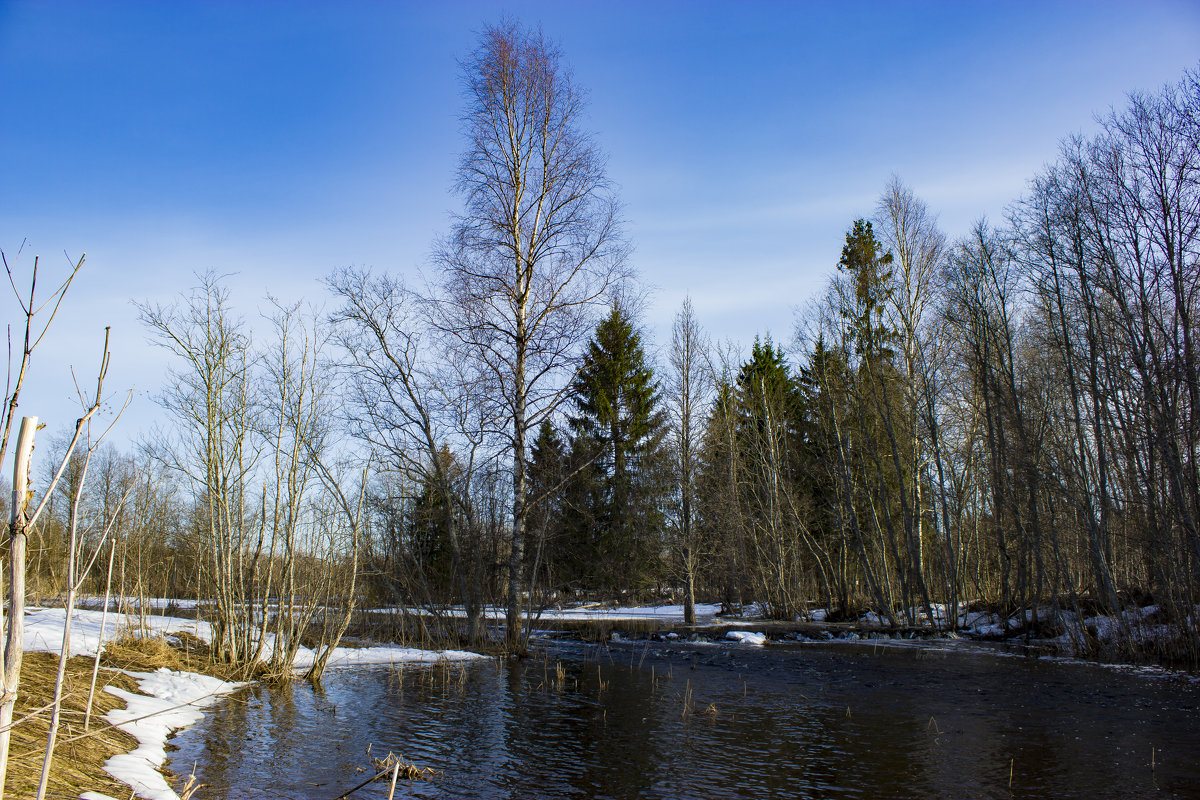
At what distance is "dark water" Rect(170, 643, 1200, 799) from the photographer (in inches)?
274

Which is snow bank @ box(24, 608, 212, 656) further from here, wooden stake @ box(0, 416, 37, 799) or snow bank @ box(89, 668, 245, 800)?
wooden stake @ box(0, 416, 37, 799)

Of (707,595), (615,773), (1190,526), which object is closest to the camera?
(615,773)

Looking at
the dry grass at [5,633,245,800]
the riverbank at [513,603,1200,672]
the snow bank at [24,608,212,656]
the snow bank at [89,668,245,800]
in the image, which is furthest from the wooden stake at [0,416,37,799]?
the riverbank at [513,603,1200,672]

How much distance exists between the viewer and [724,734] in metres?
9.06

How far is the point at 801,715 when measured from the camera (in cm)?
1025

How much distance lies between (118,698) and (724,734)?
7.68 meters

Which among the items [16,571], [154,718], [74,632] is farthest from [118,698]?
[16,571]

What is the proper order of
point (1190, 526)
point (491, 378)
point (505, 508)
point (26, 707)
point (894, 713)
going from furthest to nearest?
1. point (505, 508)
2. point (491, 378)
3. point (1190, 526)
4. point (894, 713)
5. point (26, 707)

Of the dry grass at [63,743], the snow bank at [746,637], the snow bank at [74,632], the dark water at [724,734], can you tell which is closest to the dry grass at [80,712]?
the dry grass at [63,743]

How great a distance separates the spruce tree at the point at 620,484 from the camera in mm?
30562

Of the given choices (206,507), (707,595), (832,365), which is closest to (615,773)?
(206,507)

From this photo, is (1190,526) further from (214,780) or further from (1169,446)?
(214,780)

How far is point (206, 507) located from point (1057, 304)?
20.2 meters

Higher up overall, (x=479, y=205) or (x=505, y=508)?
(x=479, y=205)
